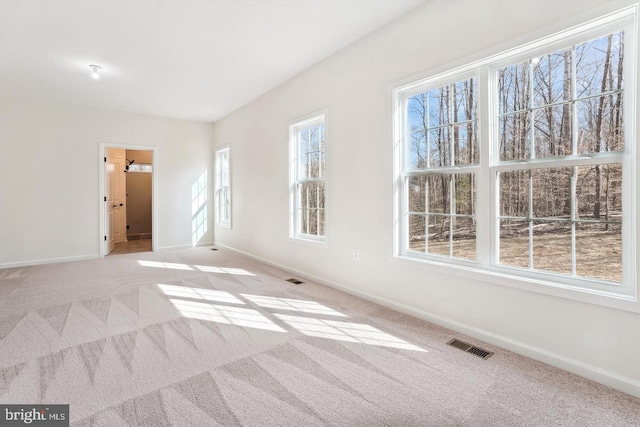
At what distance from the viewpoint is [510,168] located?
2266mm

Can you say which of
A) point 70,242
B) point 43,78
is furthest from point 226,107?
point 70,242

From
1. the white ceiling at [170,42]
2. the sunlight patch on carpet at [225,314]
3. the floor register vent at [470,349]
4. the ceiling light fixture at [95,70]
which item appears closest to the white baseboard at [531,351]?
the floor register vent at [470,349]

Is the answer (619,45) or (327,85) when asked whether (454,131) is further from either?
(327,85)

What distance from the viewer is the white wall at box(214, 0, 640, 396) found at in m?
1.88

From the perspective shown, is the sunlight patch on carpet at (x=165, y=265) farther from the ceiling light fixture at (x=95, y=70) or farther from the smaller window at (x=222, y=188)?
the ceiling light fixture at (x=95, y=70)

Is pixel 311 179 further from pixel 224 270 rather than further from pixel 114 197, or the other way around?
pixel 114 197

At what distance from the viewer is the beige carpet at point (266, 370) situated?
5.17 feet

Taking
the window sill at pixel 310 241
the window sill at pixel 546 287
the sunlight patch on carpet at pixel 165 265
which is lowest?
the sunlight patch on carpet at pixel 165 265

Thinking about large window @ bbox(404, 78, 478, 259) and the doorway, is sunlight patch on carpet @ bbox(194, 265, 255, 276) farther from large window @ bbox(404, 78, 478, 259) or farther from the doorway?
large window @ bbox(404, 78, 478, 259)

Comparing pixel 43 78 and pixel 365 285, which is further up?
pixel 43 78

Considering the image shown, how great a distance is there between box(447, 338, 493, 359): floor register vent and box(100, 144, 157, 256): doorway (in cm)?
595

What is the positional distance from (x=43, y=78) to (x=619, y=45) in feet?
20.3

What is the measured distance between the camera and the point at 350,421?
1.52 metres

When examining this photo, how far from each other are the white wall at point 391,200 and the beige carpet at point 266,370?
0.58 feet
